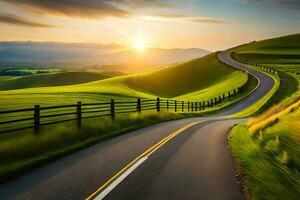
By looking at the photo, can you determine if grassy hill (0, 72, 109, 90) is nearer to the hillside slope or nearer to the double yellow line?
the hillside slope

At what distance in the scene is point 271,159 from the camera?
14.4 meters

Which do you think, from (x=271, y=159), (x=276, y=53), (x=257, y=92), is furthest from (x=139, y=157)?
(x=276, y=53)

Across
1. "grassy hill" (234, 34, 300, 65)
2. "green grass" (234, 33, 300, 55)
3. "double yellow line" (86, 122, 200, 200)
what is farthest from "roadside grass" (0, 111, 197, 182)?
"green grass" (234, 33, 300, 55)

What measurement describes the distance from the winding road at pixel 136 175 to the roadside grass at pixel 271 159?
0.49m

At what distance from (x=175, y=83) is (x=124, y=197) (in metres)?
115

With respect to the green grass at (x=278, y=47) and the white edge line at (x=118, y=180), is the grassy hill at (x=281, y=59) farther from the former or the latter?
the white edge line at (x=118, y=180)

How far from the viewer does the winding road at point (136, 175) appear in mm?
9805

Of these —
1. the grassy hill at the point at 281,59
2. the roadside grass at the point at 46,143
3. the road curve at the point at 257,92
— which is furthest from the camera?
the grassy hill at the point at 281,59

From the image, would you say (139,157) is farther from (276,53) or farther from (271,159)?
(276,53)

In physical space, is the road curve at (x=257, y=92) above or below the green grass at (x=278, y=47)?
below

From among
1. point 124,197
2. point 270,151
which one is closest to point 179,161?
point 270,151

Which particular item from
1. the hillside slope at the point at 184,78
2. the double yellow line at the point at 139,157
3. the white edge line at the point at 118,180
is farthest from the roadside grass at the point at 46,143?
the hillside slope at the point at 184,78

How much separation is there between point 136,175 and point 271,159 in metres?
5.36

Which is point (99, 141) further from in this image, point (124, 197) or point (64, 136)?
point (124, 197)
